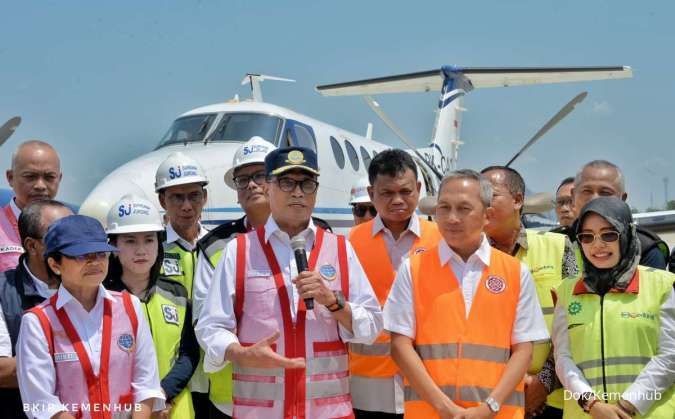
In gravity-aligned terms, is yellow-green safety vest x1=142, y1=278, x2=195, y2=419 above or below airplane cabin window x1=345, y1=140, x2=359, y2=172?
below

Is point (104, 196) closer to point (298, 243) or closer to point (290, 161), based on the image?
point (290, 161)

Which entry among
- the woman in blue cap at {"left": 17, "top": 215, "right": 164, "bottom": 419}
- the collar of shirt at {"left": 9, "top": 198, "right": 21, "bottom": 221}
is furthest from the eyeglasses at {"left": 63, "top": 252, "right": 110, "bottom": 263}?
the collar of shirt at {"left": 9, "top": 198, "right": 21, "bottom": 221}

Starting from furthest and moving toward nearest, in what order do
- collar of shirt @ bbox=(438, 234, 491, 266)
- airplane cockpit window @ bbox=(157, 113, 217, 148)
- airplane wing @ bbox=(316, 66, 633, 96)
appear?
airplane wing @ bbox=(316, 66, 633, 96)
airplane cockpit window @ bbox=(157, 113, 217, 148)
collar of shirt @ bbox=(438, 234, 491, 266)

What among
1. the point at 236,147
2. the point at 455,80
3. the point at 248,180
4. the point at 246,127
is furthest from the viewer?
the point at 455,80

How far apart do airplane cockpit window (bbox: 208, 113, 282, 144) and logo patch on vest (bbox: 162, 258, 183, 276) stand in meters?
6.43

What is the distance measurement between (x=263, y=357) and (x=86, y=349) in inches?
33.0

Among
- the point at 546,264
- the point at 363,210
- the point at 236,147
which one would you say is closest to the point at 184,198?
the point at 546,264

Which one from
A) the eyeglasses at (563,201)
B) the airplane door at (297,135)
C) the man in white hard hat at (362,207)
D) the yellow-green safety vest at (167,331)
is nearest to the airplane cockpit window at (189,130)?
the airplane door at (297,135)

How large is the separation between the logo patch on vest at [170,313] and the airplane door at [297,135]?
6.86 meters

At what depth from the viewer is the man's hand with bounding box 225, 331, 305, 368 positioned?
3.21 metres

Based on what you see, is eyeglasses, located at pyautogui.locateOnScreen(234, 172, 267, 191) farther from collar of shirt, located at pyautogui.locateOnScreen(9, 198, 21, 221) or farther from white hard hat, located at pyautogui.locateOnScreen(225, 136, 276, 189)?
collar of shirt, located at pyautogui.locateOnScreen(9, 198, 21, 221)

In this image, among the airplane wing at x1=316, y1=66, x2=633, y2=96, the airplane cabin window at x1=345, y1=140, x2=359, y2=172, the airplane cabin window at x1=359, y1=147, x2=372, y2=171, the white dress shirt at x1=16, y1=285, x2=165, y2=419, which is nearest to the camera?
the white dress shirt at x1=16, y1=285, x2=165, y2=419

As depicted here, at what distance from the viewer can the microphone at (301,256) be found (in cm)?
321

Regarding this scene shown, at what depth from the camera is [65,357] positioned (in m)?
3.21
